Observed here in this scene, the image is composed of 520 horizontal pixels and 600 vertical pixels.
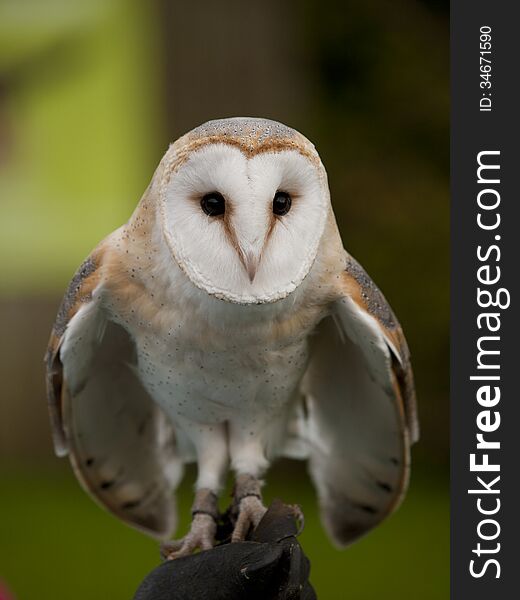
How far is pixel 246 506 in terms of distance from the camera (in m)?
1.09

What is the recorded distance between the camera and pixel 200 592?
3.33 feet

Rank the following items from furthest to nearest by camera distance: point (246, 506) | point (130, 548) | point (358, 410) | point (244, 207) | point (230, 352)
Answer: point (130, 548), point (358, 410), point (246, 506), point (230, 352), point (244, 207)

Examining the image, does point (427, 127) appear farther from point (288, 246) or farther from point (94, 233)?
point (288, 246)

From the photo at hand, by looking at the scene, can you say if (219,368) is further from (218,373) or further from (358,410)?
(358,410)

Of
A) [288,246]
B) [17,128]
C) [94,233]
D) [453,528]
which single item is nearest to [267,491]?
[94,233]

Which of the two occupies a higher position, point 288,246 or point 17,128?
point 17,128

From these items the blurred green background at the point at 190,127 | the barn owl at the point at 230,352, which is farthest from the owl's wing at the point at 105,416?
the blurred green background at the point at 190,127

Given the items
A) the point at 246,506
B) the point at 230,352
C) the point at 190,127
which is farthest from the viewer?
the point at 190,127

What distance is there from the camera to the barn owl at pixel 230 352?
89 centimetres

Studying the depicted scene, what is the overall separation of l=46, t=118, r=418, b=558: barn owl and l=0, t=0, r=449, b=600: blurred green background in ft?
5.95

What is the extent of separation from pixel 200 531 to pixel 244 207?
0.44 m

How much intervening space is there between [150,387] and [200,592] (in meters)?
0.24

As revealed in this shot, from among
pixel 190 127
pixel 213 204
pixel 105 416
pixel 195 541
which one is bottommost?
pixel 195 541

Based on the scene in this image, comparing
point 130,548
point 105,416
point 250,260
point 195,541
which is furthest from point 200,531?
point 130,548
